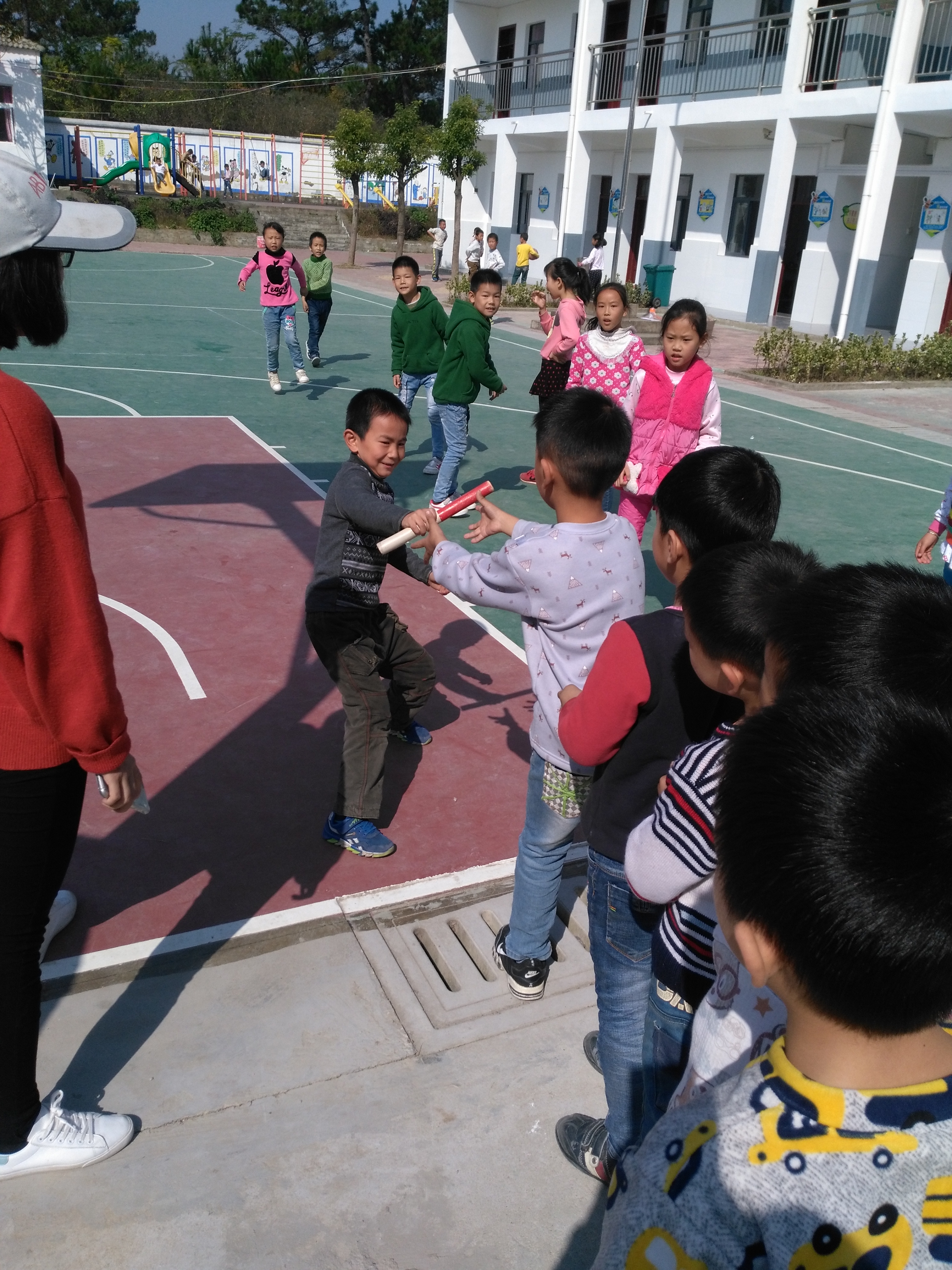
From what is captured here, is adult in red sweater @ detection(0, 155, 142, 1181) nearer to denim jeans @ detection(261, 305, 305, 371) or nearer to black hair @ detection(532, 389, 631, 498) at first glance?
black hair @ detection(532, 389, 631, 498)

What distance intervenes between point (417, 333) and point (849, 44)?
60.9 feet

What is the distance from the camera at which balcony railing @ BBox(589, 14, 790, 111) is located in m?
23.6

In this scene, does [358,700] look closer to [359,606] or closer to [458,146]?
[359,606]

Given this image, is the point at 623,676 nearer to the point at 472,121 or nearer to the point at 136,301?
the point at 136,301

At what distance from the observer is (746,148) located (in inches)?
963

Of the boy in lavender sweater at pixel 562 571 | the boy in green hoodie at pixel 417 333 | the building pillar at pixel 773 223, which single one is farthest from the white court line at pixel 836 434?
the building pillar at pixel 773 223

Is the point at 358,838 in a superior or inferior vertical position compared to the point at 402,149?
inferior

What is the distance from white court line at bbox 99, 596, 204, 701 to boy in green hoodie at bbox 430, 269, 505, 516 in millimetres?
2918

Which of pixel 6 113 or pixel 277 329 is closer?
pixel 277 329

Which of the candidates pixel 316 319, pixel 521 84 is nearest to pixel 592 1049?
pixel 316 319

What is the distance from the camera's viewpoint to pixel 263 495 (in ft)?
26.7

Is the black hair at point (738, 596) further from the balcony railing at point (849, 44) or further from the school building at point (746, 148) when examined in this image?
the balcony railing at point (849, 44)

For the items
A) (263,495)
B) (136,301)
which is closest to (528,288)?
(136,301)

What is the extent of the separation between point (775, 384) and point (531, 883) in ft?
47.8
